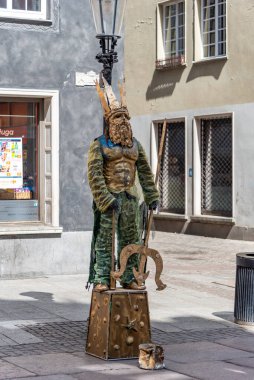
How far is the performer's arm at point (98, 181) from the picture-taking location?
8133 mm

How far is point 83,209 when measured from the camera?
44.4 ft

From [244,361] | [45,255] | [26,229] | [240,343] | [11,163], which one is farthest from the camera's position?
[11,163]

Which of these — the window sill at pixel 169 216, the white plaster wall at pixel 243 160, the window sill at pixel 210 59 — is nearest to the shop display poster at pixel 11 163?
the white plaster wall at pixel 243 160

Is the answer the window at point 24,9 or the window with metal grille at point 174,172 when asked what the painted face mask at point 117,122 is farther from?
the window with metal grille at point 174,172

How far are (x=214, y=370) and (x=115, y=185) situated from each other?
6.83 feet

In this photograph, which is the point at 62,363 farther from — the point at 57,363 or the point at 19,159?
the point at 19,159

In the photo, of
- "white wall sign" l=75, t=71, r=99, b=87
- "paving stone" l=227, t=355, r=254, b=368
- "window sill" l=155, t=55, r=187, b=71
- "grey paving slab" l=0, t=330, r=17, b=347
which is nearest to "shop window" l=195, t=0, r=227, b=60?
"window sill" l=155, t=55, r=187, b=71

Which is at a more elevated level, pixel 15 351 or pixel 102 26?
pixel 102 26

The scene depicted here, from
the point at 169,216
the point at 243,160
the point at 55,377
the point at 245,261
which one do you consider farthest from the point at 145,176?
the point at 169,216

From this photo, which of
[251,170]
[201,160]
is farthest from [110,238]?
[201,160]

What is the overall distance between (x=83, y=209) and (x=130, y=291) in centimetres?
571

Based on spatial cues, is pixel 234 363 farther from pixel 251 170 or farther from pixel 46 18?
pixel 251 170

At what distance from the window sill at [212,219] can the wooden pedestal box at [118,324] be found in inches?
536

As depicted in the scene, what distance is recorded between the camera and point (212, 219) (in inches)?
866
